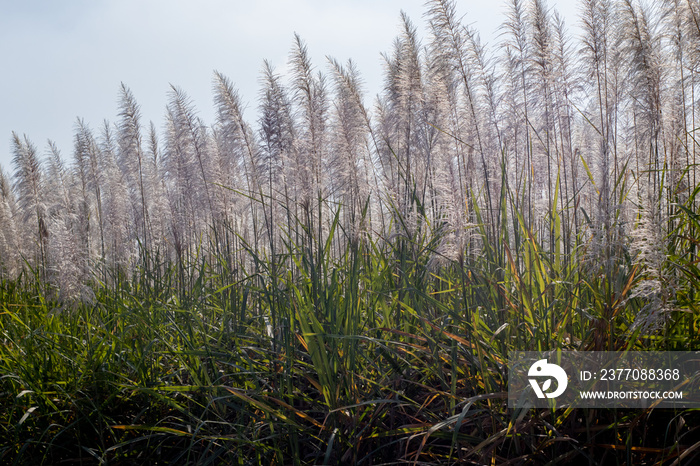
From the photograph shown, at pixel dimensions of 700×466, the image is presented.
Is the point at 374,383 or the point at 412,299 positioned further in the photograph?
the point at 412,299

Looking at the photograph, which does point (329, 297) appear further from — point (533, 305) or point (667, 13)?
point (667, 13)

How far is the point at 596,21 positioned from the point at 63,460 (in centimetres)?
425

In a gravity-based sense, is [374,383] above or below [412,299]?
below

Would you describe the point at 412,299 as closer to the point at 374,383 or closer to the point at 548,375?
the point at 374,383

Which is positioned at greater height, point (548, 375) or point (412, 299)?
point (412, 299)

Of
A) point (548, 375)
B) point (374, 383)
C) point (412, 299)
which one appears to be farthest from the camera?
point (412, 299)

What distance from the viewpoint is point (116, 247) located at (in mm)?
7207

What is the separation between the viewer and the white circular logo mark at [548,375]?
1856mm

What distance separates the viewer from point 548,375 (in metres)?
1.89

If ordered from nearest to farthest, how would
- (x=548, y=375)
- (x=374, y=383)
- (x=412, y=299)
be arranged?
(x=548, y=375) < (x=374, y=383) < (x=412, y=299)

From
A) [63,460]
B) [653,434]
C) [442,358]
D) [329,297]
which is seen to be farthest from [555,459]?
[63,460]

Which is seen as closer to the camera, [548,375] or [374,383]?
[548,375]

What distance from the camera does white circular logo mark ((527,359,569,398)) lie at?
1856 millimetres

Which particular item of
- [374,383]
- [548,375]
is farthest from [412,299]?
[548,375]
